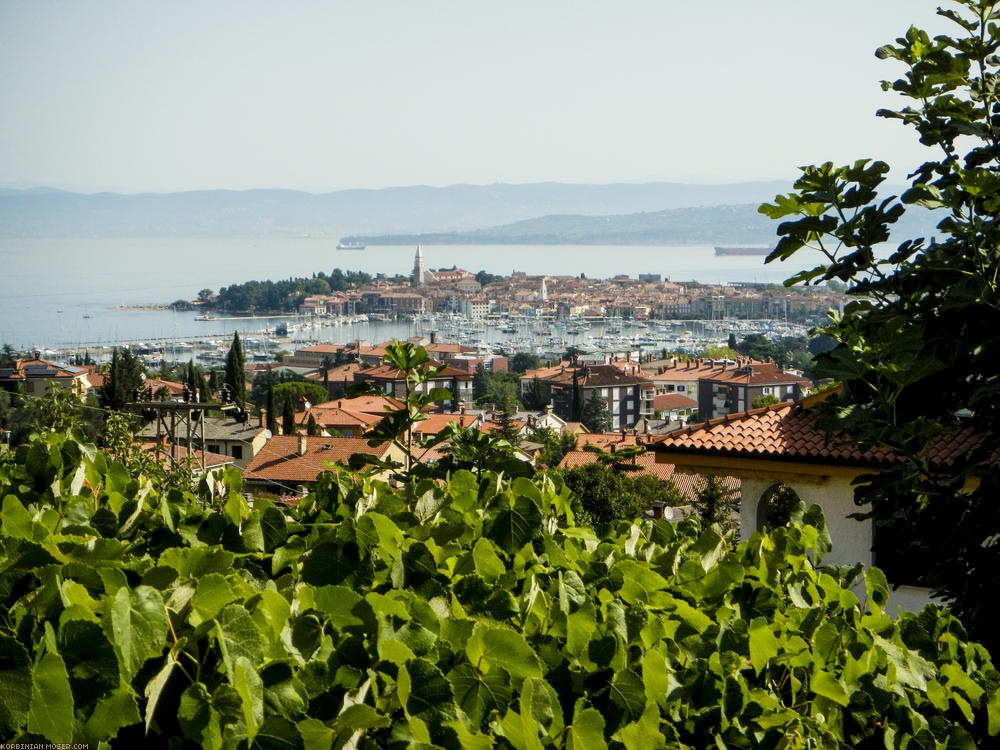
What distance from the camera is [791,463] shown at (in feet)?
17.1

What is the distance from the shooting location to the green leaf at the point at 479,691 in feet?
3.15

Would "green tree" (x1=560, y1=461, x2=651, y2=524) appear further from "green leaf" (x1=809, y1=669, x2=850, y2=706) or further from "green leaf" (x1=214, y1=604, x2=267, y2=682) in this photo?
"green leaf" (x1=214, y1=604, x2=267, y2=682)

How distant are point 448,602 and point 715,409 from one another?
259 ft

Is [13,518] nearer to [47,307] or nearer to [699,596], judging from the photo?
[699,596]

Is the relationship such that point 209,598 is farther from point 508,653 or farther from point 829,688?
point 829,688

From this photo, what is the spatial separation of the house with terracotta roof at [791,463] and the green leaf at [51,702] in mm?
4310

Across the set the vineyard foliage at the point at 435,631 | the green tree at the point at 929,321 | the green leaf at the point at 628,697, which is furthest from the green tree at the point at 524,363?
the green leaf at the point at 628,697

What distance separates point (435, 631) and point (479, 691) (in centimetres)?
10

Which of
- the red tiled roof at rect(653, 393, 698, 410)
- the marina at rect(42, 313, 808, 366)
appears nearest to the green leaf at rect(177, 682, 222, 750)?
the red tiled roof at rect(653, 393, 698, 410)

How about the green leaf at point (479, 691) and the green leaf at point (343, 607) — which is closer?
the green leaf at point (479, 691)

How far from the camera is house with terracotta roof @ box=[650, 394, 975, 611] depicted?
16.6 ft

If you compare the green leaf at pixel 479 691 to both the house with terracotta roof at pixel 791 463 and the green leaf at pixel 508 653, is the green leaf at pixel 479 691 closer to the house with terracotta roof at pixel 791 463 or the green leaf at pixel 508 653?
the green leaf at pixel 508 653

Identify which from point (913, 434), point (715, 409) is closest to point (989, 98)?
point (913, 434)

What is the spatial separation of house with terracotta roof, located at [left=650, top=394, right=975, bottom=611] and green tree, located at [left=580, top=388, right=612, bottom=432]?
5688 centimetres
